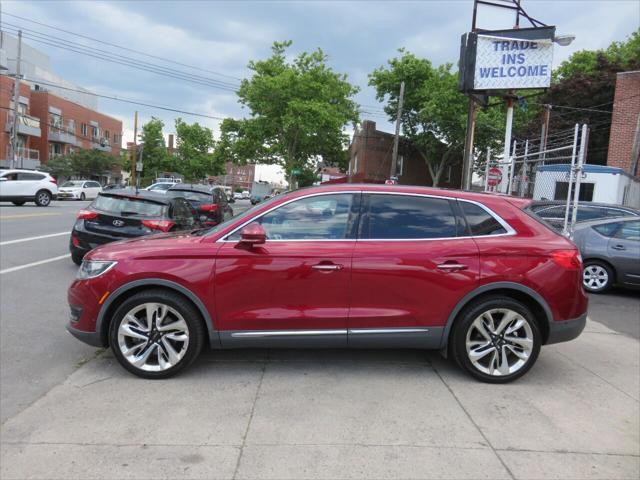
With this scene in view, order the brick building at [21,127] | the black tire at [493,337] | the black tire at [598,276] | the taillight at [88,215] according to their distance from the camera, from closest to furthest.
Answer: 1. the black tire at [493,337]
2. the taillight at [88,215]
3. the black tire at [598,276]
4. the brick building at [21,127]

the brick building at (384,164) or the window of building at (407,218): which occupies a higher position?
the brick building at (384,164)

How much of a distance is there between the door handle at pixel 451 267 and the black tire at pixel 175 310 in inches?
81.4

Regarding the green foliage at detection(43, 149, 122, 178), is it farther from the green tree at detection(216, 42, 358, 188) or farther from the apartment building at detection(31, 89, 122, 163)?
the green tree at detection(216, 42, 358, 188)

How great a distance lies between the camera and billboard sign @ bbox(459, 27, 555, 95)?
13.8m

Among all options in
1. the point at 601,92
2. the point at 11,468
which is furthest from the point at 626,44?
the point at 11,468

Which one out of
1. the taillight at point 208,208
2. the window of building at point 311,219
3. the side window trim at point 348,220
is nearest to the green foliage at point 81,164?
the taillight at point 208,208

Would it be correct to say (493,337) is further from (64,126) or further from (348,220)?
(64,126)

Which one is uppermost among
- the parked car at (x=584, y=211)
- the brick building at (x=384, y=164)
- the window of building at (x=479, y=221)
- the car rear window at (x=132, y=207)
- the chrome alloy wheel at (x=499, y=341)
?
the brick building at (x=384, y=164)

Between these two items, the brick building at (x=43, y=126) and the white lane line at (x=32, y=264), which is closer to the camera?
the white lane line at (x=32, y=264)

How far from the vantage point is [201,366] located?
4453 millimetres

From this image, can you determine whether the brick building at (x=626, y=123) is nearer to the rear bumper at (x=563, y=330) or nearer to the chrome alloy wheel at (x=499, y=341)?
the rear bumper at (x=563, y=330)

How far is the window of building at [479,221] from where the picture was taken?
4.25 m

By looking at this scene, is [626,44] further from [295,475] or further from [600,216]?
[295,475]

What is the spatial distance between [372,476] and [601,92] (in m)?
32.5
